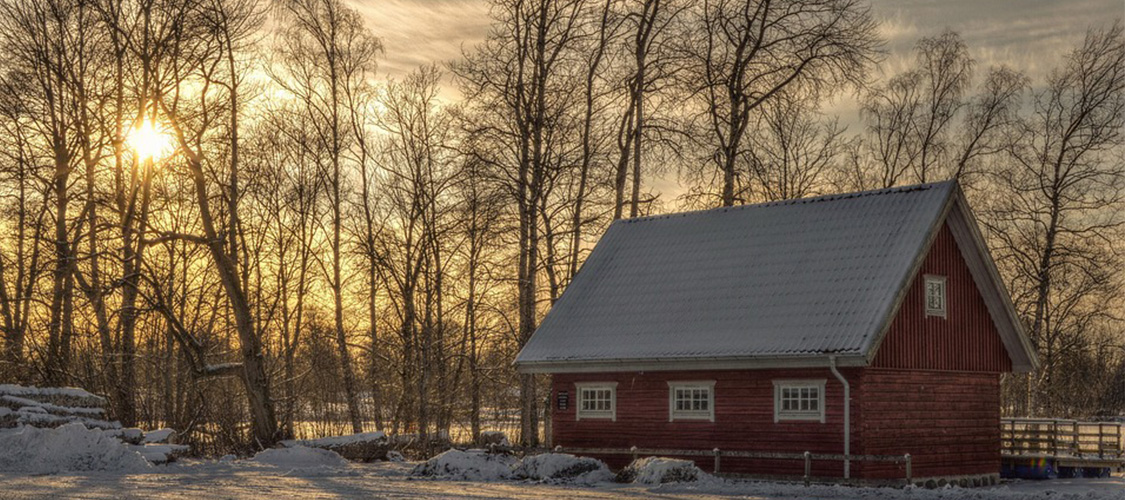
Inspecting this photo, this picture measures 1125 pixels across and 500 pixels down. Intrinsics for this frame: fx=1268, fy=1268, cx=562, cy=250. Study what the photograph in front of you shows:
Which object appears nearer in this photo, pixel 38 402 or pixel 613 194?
pixel 38 402

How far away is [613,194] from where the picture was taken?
146ft

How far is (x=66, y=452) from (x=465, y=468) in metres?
9.46

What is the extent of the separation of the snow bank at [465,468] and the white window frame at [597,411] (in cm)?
280

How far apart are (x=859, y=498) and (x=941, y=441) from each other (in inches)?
238

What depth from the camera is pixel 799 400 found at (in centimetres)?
→ 2858

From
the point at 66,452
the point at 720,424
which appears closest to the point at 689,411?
the point at 720,424

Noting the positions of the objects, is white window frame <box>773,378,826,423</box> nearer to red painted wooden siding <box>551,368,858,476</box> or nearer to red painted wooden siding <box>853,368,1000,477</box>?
red painted wooden siding <box>551,368,858,476</box>

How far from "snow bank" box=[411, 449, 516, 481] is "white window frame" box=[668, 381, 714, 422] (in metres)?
4.22

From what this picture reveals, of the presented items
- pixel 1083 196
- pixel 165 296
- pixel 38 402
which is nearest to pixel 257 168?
pixel 165 296

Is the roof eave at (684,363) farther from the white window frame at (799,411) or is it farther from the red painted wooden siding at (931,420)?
the red painted wooden siding at (931,420)

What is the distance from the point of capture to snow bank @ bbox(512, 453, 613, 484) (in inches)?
1164

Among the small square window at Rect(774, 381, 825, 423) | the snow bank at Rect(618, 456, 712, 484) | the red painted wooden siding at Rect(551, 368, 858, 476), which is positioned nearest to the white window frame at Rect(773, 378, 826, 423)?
the small square window at Rect(774, 381, 825, 423)

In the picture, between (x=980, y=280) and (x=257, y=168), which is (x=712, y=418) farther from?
(x=257, y=168)

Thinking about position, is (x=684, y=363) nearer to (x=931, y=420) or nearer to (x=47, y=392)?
(x=931, y=420)
